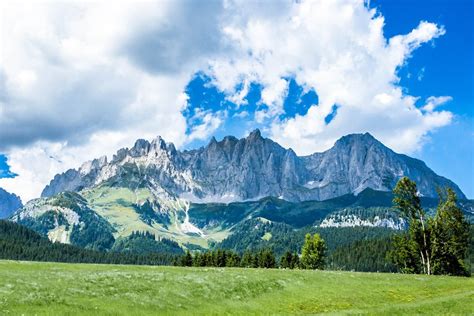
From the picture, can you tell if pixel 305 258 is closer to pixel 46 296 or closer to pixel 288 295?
pixel 288 295

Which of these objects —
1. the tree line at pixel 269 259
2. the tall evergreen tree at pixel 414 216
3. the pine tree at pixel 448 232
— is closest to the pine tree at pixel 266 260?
the tree line at pixel 269 259

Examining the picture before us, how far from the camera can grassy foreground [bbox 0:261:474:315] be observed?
33.7 m

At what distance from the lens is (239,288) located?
155 feet

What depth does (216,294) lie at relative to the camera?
43812 mm

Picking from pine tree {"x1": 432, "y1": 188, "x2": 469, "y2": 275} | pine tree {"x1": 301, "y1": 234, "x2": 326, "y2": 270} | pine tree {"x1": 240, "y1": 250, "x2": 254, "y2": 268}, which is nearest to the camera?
pine tree {"x1": 432, "y1": 188, "x2": 469, "y2": 275}

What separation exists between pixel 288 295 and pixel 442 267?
61.0 meters

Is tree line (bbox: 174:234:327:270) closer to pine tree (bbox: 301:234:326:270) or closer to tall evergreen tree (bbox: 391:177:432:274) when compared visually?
pine tree (bbox: 301:234:326:270)

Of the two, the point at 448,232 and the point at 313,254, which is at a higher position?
the point at 448,232

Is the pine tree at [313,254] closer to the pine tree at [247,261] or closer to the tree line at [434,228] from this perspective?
the pine tree at [247,261]

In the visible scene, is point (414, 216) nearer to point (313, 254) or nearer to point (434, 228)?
point (434, 228)

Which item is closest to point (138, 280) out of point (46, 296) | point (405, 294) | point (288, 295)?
point (46, 296)

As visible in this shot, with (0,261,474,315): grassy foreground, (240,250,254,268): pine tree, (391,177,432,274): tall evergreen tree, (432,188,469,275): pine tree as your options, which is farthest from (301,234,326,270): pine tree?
(0,261,474,315): grassy foreground

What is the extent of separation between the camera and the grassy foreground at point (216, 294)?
33688mm

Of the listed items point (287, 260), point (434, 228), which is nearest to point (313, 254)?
point (287, 260)
